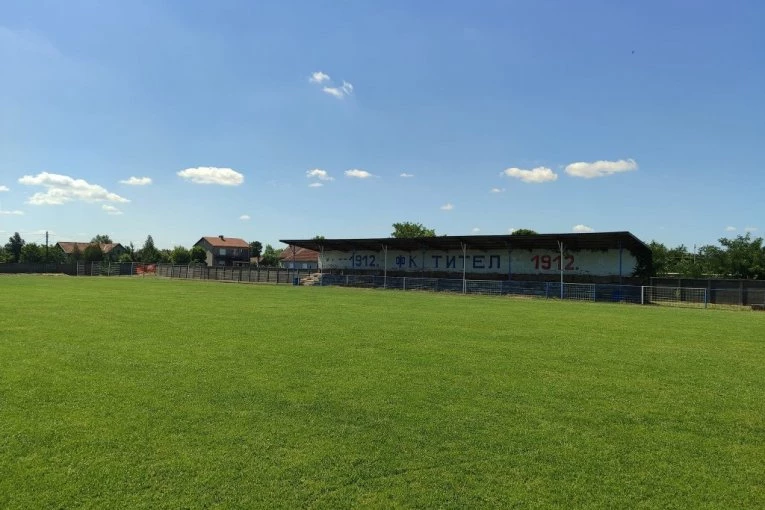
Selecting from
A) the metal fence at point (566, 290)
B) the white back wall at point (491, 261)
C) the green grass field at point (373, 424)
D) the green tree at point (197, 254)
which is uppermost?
the green tree at point (197, 254)

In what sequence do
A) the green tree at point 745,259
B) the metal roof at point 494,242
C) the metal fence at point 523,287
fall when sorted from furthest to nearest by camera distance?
the green tree at point 745,259, the metal roof at point 494,242, the metal fence at point 523,287

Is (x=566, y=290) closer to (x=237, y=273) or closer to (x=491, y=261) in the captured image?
(x=491, y=261)

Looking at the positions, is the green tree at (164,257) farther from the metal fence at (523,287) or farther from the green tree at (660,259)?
the green tree at (660,259)

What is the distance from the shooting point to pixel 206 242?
4328 inches

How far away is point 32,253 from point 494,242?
86476 millimetres

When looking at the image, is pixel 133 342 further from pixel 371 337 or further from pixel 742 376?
pixel 742 376

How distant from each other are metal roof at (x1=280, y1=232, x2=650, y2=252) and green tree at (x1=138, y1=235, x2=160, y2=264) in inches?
2572

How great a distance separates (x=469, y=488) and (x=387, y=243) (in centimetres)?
4065

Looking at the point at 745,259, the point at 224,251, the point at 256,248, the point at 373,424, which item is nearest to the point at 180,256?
the point at 224,251

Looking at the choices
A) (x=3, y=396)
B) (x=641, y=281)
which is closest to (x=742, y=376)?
(x=3, y=396)

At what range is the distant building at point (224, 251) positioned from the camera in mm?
108688

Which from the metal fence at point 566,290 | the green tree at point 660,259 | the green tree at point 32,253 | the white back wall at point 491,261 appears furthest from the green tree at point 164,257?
the green tree at point 660,259

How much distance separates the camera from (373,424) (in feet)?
16.4

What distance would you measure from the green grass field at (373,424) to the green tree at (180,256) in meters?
92.6
